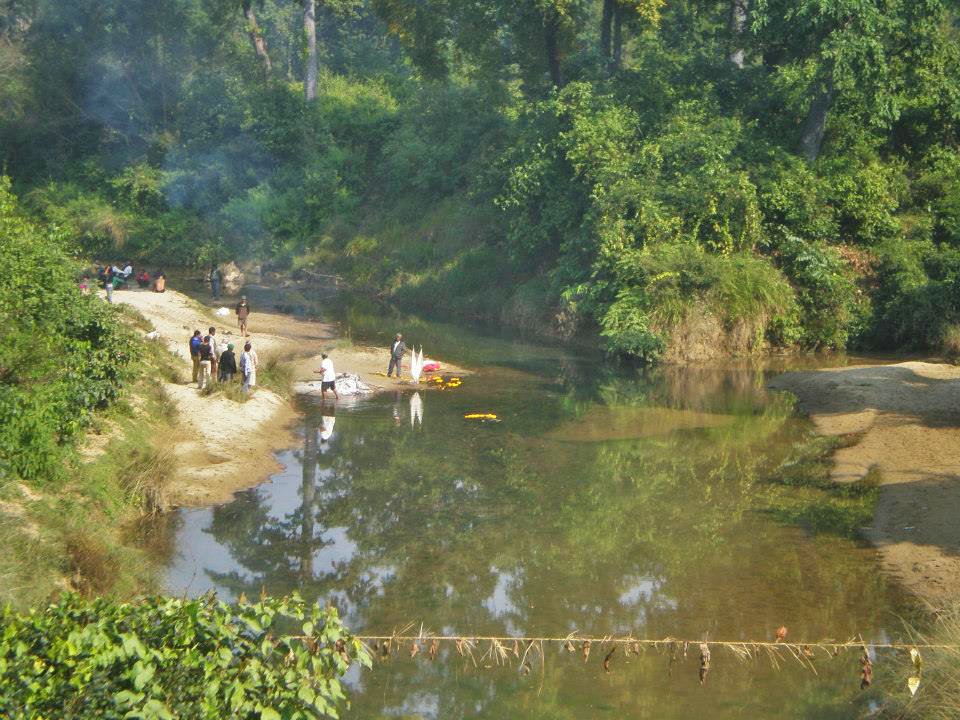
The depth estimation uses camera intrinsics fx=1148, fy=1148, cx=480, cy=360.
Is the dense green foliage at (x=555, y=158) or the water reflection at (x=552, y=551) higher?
the dense green foliage at (x=555, y=158)

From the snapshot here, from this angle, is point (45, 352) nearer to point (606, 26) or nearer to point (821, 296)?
point (821, 296)

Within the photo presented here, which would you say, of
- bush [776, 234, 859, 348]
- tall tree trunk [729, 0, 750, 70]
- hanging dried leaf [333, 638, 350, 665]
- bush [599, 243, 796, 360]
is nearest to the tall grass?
hanging dried leaf [333, 638, 350, 665]

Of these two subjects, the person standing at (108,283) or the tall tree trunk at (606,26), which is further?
the tall tree trunk at (606,26)

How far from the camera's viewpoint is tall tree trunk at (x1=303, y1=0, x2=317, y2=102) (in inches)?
2227

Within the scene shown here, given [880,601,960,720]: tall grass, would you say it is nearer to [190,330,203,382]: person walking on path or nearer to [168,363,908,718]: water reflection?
[168,363,908,718]: water reflection

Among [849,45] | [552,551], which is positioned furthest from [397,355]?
[849,45]

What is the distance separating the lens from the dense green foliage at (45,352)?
1662cm

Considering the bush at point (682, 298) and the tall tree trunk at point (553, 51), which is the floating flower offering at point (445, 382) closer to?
the bush at point (682, 298)

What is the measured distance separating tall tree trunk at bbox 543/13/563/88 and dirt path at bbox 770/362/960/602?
64.7 feet

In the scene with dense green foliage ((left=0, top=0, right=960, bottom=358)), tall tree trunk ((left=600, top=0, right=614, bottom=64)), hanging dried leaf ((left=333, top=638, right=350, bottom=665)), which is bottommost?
hanging dried leaf ((left=333, top=638, right=350, bottom=665))

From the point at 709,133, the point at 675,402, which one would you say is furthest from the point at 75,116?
the point at 675,402

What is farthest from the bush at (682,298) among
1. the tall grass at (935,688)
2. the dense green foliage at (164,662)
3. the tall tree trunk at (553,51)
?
the dense green foliage at (164,662)

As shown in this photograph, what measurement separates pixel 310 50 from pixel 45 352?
4213 centimetres

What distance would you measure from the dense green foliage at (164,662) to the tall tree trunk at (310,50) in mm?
51156
